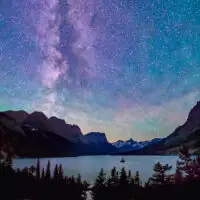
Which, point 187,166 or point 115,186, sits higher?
point 187,166

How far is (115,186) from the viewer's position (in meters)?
86.5

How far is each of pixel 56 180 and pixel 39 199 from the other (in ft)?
50.4

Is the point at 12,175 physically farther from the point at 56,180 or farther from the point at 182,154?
the point at 182,154

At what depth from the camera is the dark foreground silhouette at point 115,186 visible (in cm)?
6594

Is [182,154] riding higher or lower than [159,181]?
higher

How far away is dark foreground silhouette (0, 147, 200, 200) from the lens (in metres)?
65.9

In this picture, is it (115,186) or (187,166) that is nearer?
(187,166)

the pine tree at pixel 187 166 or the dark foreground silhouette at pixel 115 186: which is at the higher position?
the pine tree at pixel 187 166

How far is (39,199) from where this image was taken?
87.4 m

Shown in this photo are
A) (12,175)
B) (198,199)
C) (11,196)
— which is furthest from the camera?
(12,175)

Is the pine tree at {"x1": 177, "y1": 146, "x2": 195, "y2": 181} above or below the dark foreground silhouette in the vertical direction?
above

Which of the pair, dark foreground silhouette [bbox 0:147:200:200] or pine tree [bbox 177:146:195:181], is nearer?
dark foreground silhouette [bbox 0:147:200:200]

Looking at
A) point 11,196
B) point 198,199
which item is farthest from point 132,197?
point 11,196

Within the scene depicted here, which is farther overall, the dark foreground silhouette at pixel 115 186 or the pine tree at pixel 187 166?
the pine tree at pixel 187 166
